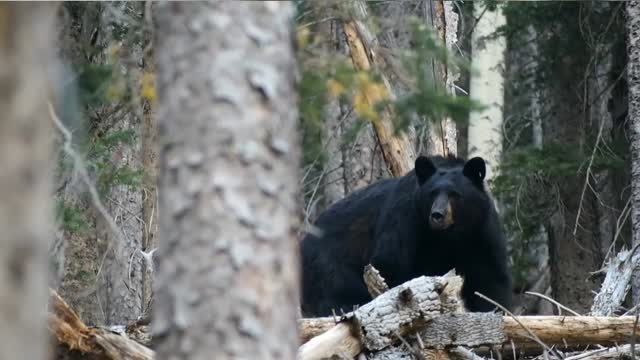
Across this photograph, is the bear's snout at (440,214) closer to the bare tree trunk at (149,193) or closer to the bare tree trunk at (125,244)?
the bare tree trunk at (149,193)

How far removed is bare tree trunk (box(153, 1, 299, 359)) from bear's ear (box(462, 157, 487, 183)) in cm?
699

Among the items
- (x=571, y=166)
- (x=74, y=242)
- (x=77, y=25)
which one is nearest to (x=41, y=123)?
(x=77, y=25)

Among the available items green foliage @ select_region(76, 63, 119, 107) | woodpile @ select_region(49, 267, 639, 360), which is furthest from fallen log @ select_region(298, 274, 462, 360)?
green foliage @ select_region(76, 63, 119, 107)

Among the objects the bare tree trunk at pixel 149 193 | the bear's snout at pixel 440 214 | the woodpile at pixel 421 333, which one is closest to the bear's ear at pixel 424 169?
the bear's snout at pixel 440 214

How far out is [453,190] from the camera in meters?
11.6

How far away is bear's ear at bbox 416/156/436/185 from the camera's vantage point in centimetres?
1146

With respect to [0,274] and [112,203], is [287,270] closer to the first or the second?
[0,274]

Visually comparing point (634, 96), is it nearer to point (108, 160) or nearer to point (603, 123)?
point (603, 123)

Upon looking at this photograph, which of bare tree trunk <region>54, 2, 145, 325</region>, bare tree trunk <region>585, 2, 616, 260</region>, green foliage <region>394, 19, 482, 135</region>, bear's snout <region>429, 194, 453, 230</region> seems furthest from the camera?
bare tree trunk <region>585, 2, 616, 260</region>

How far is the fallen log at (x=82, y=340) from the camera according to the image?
7609mm

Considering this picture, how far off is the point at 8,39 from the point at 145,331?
4.60m

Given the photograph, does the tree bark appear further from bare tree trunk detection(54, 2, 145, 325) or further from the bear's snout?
bare tree trunk detection(54, 2, 145, 325)

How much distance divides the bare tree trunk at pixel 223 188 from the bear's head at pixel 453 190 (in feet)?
21.5

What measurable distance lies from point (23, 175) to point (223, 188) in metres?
1.01
